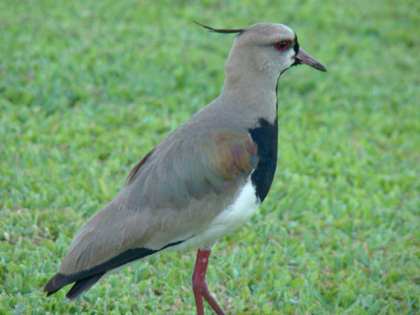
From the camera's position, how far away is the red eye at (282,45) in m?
3.70

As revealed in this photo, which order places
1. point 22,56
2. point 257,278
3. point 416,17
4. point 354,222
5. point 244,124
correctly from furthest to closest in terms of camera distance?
point 416,17 < point 22,56 < point 354,222 < point 257,278 < point 244,124

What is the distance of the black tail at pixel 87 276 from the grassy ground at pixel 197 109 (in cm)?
Result: 37

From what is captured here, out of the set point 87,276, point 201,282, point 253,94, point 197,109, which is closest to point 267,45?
point 253,94

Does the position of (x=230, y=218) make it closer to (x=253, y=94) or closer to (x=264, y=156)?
(x=264, y=156)

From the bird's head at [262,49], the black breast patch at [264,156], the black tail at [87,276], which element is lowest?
the black tail at [87,276]

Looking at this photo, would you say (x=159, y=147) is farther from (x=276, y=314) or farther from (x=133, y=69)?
(x=133, y=69)

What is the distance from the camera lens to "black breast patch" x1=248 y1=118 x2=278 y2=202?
3.46 meters

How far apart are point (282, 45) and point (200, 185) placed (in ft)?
3.44

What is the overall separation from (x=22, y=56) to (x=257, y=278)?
3721mm

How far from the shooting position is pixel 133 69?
6504mm

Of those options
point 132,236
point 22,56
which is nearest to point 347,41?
point 22,56

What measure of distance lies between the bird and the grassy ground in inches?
20.9

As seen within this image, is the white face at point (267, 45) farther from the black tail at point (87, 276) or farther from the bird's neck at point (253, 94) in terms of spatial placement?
the black tail at point (87, 276)

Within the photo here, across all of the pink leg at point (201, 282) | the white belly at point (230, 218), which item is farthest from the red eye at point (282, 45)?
the pink leg at point (201, 282)
